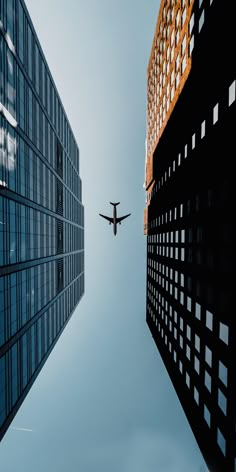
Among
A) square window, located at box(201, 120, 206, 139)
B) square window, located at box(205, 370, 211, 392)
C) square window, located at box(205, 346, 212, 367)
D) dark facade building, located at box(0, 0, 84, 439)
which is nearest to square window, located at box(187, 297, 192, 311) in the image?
square window, located at box(205, 346, 212, 367)

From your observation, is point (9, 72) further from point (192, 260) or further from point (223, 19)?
point (192, 260)

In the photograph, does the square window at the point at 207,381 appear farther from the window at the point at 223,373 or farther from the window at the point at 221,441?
the window at the point at 221,441

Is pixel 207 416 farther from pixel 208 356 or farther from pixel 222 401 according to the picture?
pixel 208 356

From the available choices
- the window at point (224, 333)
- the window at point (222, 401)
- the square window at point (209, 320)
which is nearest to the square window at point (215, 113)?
the square window at point (209, 320)

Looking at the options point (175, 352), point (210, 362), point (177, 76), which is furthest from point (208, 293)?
point (177, 76)

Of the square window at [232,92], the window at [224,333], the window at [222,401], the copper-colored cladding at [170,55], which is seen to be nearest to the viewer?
the square window at [232,92]

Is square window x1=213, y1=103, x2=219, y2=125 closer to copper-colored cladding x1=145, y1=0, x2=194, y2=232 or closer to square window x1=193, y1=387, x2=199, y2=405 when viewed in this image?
copper-colored cladding x1=145, y1=0, x2=194, y2=232
